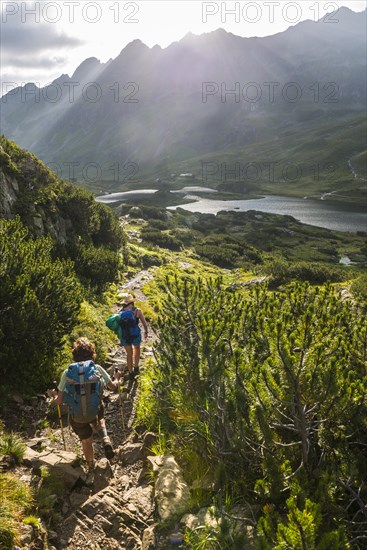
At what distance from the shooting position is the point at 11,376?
28.0 ft

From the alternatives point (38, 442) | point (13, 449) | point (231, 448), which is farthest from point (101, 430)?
point (231, 448)

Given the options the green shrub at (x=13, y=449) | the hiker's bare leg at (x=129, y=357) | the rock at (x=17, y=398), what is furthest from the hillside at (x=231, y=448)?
the hiker's bare leg at (x=129, y=357)

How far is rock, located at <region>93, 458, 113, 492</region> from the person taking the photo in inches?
239

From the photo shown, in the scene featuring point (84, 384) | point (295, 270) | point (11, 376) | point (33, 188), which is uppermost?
point (33, 188)

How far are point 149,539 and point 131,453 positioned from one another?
2345 mm

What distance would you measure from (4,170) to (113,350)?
39.7ft

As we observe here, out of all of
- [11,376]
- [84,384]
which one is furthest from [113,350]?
A: [84,384]

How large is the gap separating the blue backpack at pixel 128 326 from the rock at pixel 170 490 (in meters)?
4.29

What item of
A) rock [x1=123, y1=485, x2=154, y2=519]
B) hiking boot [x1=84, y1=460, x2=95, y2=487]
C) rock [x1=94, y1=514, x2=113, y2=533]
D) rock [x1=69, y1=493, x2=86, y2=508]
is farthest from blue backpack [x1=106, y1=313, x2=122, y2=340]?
rock [x1=94, y1=514, x2=113, y2=533]

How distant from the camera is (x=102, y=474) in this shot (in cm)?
621

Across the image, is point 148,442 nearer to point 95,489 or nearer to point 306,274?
point 95,489

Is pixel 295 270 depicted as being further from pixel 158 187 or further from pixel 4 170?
pixel 158 187

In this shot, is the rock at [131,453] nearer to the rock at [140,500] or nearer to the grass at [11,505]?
the rock at [140,500]

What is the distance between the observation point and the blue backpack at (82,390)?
6.04 meters
